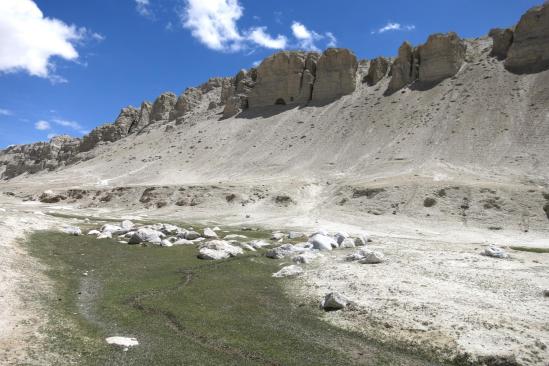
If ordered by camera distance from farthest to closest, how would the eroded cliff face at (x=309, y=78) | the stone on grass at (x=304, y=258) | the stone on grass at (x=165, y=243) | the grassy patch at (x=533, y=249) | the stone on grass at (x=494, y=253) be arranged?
the eroded cliff face at (x=309, y=78), the stone on grass at (x=165, y=243), the grassy patch at (x=533, y=249), the stone on grass at (x=494, y=253), the stone on grass at (x=304, y=258)

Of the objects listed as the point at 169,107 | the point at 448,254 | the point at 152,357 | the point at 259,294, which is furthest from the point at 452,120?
the point at 169,107

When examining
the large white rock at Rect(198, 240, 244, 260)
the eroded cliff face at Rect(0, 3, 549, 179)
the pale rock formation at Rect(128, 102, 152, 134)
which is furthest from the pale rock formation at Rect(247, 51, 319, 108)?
the large white rock at Rect(198, 240, 244, 260)

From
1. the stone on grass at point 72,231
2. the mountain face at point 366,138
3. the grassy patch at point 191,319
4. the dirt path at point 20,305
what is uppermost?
the mountain face at point 366,138

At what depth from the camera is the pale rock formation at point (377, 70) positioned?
108438 mm

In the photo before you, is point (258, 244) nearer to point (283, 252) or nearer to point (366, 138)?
point (283, 252)

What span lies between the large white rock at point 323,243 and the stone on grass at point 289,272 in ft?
24.1

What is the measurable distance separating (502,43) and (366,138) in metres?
37.1

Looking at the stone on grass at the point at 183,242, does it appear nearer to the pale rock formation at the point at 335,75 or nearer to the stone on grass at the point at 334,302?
the stone on grass at the point at 334,302

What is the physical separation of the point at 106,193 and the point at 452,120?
62574 mm

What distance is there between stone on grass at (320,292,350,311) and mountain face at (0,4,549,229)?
120 ft

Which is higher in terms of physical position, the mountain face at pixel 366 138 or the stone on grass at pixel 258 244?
the mountain face at pixel 366 138

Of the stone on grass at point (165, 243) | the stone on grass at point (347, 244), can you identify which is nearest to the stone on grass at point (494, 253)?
the stone on grass at point (347, 244)

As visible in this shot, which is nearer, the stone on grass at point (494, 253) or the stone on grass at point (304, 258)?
the stone on grass at point (304, 258)

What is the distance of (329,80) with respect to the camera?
368 feet
